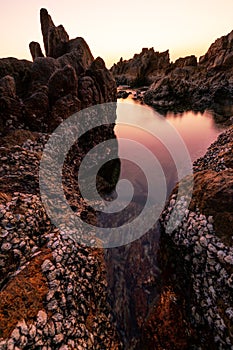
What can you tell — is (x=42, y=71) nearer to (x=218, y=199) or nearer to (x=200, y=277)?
(x=218, y=199)

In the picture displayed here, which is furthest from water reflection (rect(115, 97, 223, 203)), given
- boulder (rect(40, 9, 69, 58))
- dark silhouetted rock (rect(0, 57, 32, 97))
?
boulder (rect(40, 9, 69, 58))

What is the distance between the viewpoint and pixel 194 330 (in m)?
6.54

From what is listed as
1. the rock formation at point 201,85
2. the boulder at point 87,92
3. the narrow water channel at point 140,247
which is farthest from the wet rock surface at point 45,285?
the rock formation at point 201,85

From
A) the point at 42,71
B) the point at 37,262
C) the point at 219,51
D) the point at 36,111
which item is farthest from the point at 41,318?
the point at 219,51

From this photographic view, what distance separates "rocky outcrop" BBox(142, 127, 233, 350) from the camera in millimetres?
6156

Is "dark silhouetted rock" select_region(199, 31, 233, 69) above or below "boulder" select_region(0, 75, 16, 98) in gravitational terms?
above

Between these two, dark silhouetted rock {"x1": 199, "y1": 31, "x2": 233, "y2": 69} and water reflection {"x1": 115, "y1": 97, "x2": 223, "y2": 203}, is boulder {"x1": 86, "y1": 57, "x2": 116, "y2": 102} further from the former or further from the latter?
dark silhouetted rock {"x1": 199, "y1": 31, "x2": 233, "y2": 69}

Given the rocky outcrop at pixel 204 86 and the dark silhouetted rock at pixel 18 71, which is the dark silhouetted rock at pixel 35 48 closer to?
the dark silhouetted rock at pixel 18 71

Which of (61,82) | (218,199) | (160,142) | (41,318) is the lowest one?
(160,142)

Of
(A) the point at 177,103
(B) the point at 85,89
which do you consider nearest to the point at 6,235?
(B) the point at 85,89

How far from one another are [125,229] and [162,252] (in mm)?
3032

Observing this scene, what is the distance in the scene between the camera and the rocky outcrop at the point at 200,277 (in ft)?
20.2

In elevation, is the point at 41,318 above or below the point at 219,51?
below

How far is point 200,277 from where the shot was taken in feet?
22.5
